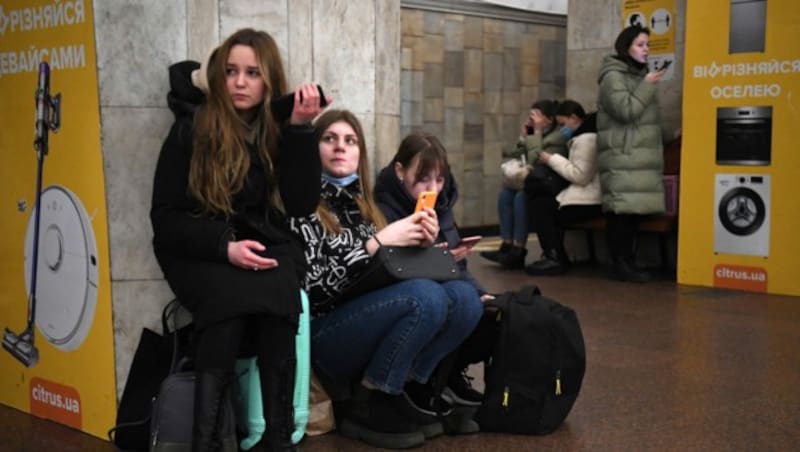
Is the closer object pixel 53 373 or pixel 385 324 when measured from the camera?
pixel 385 324

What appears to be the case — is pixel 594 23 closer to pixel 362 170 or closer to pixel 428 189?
pixel 428 189

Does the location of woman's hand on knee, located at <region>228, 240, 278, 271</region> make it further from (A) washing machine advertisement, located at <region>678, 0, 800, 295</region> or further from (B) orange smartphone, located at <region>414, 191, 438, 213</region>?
(A) washing machine advertisement, located at <region>678, 0, 800, 295</region>

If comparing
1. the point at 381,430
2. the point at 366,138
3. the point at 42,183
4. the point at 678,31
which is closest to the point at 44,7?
the point at 42,183

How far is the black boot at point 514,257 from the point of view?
7939mm

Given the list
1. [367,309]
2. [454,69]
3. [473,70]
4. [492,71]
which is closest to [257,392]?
[367,309]

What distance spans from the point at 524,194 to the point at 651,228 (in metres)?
1.02

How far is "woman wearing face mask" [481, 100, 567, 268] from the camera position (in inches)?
309

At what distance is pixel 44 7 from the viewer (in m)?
3.53

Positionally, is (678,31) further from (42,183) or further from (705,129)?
(42,183)

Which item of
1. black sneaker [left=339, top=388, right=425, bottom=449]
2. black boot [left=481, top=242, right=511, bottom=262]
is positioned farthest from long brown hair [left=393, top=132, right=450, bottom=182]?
black boot [left=481, top=242, right=511, bottom=262]

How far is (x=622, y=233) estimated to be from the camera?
7340 millimetres

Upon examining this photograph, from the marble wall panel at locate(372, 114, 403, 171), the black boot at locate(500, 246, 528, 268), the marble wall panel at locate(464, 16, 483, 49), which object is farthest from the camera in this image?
the marble wall panel at locate(464, 16, 483, 49)

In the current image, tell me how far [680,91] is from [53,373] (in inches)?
219

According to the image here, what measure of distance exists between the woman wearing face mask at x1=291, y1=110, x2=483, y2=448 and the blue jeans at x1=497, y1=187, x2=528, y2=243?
4422 mm
